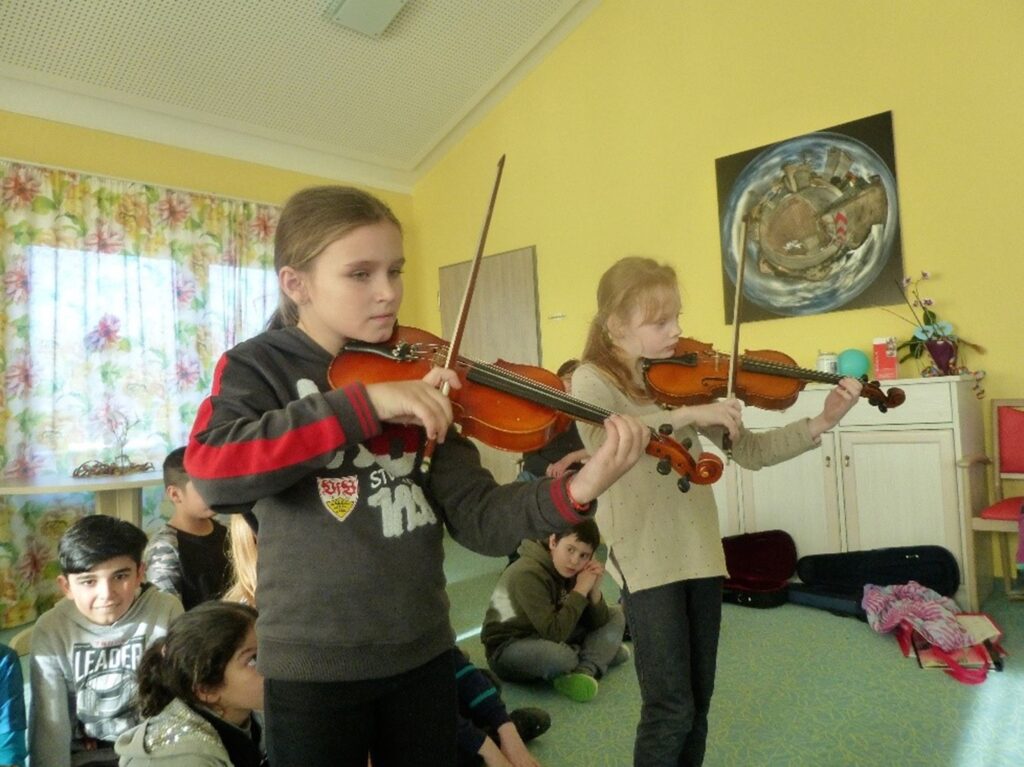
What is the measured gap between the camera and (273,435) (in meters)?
0.69

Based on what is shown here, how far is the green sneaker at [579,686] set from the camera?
79.4 inches

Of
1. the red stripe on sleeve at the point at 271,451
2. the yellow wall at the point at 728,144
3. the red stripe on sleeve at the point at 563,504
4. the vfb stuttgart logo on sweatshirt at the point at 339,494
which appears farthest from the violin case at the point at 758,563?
the red stripe on sleeve at the point at 271,451

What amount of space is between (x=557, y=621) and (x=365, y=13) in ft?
9.92

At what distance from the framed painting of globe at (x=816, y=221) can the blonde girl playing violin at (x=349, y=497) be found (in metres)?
2.71

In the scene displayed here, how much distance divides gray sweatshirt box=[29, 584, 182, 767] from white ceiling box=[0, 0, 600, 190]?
282cm

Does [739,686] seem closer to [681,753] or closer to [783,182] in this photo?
[681,753]

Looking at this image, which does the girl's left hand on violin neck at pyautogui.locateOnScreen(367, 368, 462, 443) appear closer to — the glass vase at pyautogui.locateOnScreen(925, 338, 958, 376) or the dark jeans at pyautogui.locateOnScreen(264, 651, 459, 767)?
the dark jeans at pyautogui.locateOnScreen(264, 651, 459, 767)

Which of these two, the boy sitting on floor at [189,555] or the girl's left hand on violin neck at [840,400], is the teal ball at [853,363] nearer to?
the girl's left hand on violin neck at [840,400]

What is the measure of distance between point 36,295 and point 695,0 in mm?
3587

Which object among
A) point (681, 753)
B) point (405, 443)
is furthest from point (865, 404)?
point (405, 443)

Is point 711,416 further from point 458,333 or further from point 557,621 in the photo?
point 557,621

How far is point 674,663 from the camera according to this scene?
1.18 meters

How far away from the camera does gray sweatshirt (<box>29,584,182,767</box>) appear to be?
4.38ft

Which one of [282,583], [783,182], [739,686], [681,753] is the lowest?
[739,686]
